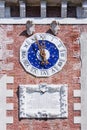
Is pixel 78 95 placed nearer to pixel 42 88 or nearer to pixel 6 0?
pixel 42 88

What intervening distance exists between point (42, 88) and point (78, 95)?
0.72 meters

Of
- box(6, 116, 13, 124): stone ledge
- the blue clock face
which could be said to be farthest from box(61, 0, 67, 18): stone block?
box(6, 116, 13, 124): stone ledge

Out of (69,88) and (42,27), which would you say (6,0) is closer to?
(42,27)

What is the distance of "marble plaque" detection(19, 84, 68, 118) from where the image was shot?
18.3 m

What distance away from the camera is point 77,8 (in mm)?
18578

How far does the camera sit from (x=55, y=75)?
18.4 meters

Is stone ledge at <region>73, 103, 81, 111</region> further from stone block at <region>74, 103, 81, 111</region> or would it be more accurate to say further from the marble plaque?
the marble plaque

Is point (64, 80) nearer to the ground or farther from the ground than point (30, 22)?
nearer to the ground

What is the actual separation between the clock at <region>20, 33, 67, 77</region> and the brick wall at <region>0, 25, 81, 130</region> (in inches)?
3.5

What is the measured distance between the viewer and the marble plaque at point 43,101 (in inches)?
721

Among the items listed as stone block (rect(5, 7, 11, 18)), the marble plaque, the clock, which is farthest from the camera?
stone block (rect(5, 7, 11, 18))

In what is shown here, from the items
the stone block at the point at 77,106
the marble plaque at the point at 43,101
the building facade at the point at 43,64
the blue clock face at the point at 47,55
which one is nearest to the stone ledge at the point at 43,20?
the building facade at the point at 43,64

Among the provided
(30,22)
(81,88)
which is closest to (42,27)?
(30,22)

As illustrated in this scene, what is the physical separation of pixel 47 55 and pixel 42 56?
112mm
